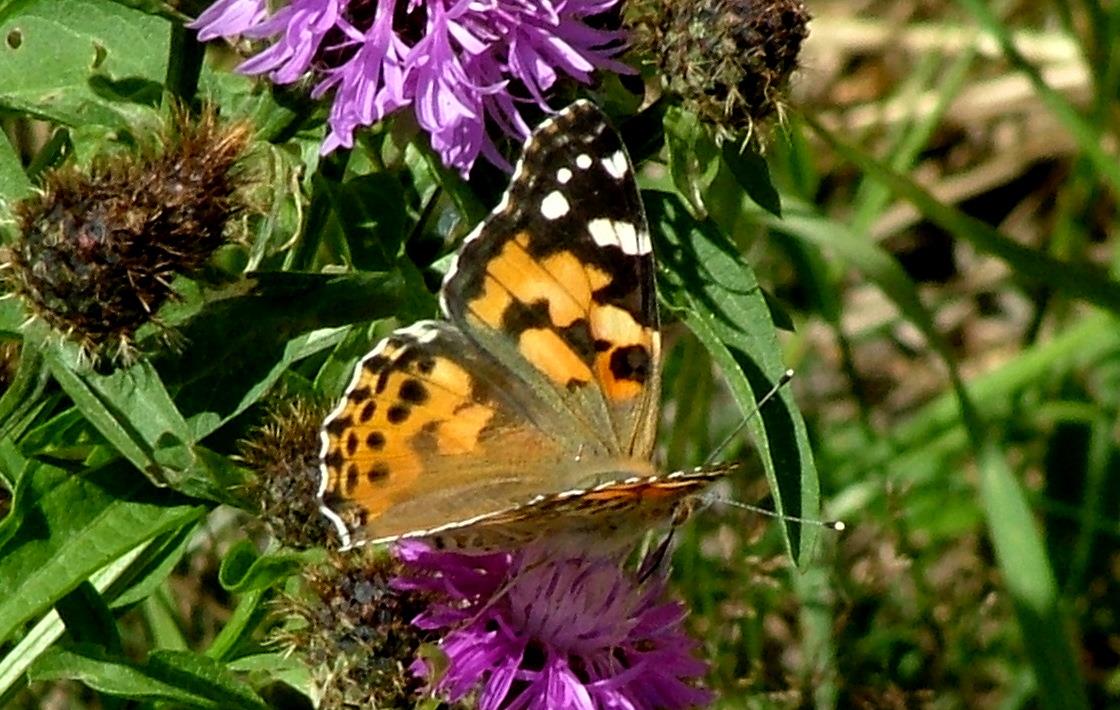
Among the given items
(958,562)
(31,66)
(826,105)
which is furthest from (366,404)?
(826,105)

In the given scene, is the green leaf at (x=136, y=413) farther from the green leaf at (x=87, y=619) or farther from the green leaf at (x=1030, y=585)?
the green leaf at (x=1030, y=585)

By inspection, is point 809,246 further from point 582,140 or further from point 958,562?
point 582,140

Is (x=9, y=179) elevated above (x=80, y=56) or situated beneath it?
situated beneath

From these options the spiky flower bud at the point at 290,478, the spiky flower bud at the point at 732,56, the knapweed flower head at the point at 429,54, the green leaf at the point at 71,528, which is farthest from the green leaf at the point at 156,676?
the spiky flower bud at the point at 732,56

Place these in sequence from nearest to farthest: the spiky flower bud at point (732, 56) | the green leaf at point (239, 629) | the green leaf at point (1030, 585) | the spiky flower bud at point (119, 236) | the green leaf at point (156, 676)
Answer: the spiky flower bud at point (119, 236)
the green leaf at point (156, 676)
the spiky flower bud at point (732, 56)
the green leaf at point (239, 629)
the green leaf at point (1030, 585)

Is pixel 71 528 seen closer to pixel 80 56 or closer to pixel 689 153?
pixel 80 56

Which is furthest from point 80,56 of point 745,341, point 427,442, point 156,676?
point 745,341

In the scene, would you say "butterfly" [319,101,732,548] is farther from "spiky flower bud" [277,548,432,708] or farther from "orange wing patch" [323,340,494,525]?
"spiky flower bud" [277,548,432,708]
